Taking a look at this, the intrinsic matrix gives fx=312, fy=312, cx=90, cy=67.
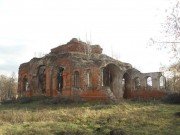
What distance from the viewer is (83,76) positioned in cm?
2498

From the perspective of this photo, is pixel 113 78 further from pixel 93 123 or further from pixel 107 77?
pixel 93 123

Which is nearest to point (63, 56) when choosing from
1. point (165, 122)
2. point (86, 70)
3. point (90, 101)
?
point (86, 70)

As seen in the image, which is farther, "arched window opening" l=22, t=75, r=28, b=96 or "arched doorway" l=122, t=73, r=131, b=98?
"arched window opening" l=22, t=75, r=28, b=96

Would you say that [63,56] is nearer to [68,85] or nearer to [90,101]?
[68,85]

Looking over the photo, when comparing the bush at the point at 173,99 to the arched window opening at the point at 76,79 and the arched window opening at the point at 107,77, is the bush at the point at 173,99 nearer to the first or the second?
the arched window opening at the point at 76,79

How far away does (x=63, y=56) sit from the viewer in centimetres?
2645

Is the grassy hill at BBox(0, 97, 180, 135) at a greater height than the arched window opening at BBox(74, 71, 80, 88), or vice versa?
the arched window opening at BBox(74, 71, 80, 88)

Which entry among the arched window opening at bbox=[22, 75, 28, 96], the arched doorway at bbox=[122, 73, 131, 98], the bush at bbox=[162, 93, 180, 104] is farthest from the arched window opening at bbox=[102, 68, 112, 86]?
the arched window opening at bbox=[22, 75, 28, 96]

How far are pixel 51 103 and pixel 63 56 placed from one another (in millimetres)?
5202

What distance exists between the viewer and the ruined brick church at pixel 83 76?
81.7 feet

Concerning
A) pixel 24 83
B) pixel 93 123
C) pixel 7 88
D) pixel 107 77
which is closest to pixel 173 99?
pixel 107 77

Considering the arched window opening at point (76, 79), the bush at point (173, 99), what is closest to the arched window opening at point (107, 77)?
the arched window opening at point (76, 79)

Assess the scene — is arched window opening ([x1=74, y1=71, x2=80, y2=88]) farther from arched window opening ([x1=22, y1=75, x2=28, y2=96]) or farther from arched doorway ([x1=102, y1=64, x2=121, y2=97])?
arched window opening ([x1=22, y1=75, x2=28, y2=96])

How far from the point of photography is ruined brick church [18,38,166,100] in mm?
24906
